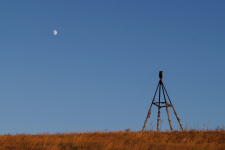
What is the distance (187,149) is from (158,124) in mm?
8912

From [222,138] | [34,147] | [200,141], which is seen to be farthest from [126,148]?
[222,138]

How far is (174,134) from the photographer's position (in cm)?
1647

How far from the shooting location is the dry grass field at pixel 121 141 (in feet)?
37.3

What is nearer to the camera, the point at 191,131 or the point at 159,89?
the point at 191,131

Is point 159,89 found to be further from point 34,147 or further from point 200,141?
point 34,147

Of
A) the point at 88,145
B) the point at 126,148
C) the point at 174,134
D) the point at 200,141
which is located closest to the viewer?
the point at 126,148

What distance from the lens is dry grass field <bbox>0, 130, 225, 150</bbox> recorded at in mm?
11359

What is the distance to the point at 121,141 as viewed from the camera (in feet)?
44.5

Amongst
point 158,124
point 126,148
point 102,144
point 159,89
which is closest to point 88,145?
point 102,144

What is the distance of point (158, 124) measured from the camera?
20.0 metres

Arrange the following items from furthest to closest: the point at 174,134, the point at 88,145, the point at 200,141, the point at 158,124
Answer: the point at 158,124
the point at 174,134
the point at 200,141
the point at 88,145

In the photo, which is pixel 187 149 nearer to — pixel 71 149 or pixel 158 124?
pixel 71 149

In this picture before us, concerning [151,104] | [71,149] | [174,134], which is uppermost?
[151,104]

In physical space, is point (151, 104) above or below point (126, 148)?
above
